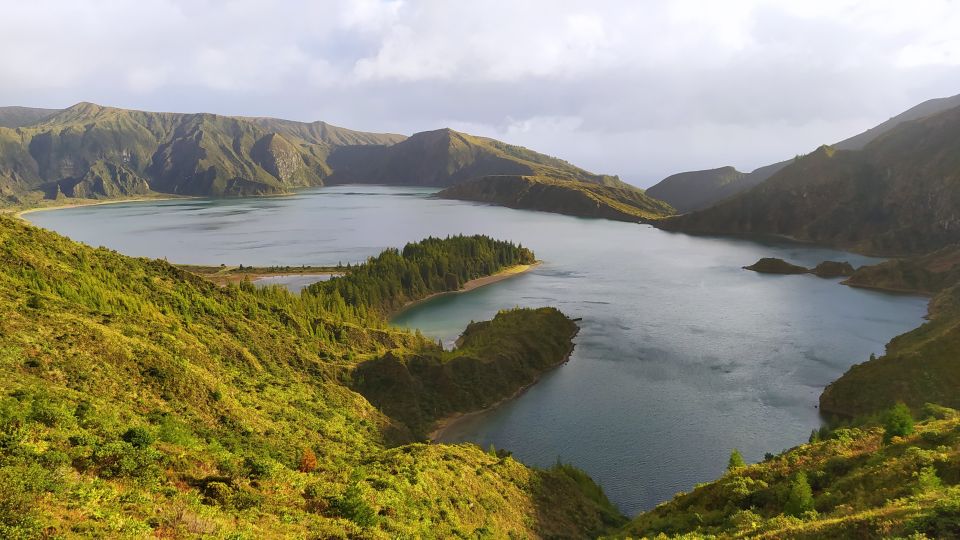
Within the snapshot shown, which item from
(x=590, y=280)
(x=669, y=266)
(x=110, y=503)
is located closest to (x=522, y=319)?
(x=590, y=280)

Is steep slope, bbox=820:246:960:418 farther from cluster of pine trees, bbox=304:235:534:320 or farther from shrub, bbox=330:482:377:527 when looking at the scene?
cluster of pine trees, bbox=304:235:534:320

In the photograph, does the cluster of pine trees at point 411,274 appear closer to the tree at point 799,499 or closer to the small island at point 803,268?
the small island at point 803,268

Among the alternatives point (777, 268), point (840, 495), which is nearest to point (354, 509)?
point (840, 495)

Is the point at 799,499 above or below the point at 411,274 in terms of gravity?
below

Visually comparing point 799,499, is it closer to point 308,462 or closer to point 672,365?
point 308,462

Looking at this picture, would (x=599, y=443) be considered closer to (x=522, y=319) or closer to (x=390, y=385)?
(x=390, y=385)

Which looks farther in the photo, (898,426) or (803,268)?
(803,268)
